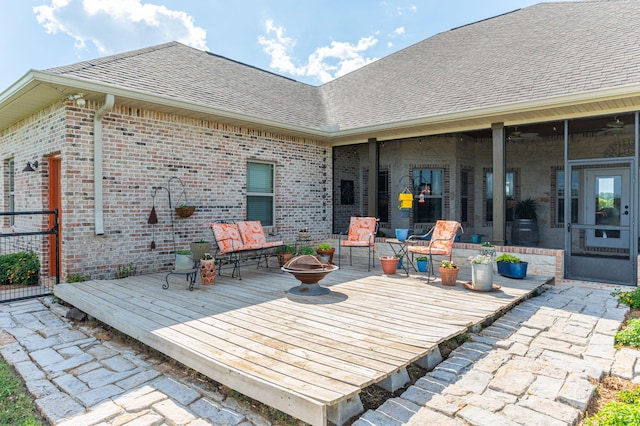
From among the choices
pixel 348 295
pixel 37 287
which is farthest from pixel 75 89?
pixel 348 295

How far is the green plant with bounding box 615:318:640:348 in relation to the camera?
3.65 meters

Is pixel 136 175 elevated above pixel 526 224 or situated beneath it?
elevated above

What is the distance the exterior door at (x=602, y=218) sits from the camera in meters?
7.63

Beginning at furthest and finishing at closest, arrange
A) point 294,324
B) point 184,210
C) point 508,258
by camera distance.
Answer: point 184,210
point 508,258
point 294,324

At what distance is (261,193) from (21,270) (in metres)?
4.52

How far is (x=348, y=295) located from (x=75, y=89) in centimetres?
467

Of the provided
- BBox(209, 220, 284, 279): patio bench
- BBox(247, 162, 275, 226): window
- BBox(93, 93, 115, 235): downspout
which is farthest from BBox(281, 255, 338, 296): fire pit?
BBox(247, 162, 275, 226): window

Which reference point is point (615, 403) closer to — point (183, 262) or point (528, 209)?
point (183, 262)

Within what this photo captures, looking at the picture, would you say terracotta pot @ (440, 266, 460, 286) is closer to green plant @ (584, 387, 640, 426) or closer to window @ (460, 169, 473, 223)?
green plant @ (584, 387, 640, 426)

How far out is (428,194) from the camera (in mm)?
10305

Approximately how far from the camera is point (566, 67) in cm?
677

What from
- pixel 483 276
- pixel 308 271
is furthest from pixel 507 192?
pixel 308 271

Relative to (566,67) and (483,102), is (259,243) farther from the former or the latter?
(566,67)

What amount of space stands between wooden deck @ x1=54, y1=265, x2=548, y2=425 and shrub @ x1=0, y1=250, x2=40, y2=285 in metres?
2.05
